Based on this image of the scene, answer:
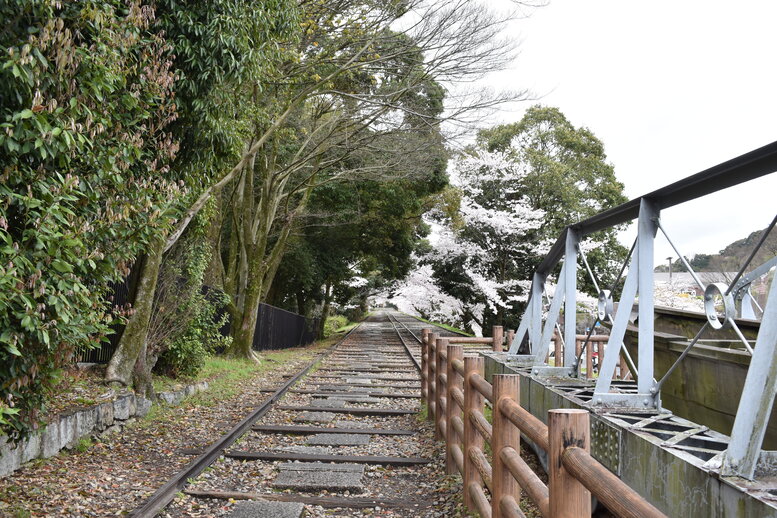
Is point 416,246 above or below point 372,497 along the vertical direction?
above

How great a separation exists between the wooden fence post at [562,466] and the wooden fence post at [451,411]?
323cm

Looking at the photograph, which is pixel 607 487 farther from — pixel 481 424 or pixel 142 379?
pixel 142 379

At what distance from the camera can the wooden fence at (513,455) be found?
6.38 feet

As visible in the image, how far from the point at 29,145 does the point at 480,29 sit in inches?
367

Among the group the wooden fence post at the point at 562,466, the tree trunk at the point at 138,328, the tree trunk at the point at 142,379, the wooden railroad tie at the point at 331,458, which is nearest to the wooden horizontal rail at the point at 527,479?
the wooden fence post at the point at 562,466

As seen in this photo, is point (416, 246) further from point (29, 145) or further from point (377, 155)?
point (29, 145)

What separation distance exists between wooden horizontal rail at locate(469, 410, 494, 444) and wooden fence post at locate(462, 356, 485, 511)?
38 millimetres


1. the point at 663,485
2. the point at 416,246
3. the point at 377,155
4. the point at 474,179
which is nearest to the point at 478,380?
the point at 663,485

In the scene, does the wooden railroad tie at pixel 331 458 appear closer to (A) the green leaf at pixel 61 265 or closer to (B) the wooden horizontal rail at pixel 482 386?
(B) the wooden horizontal rail at pixel 482 386

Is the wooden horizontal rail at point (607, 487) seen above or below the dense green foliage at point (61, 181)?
below

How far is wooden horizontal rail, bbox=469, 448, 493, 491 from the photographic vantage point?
12.9ft

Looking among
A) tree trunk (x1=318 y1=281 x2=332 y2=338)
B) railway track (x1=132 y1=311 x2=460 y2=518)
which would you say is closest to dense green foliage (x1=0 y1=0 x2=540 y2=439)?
railway track (x1=132 y1=311 x2=460 y2=518)

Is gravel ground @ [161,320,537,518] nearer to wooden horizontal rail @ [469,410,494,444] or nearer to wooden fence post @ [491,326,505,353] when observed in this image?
wooden horizontal rail @ [469,410,494,444]

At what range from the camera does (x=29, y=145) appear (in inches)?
138
